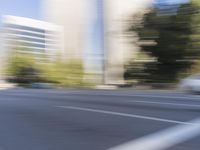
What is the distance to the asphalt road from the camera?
17.1 feet

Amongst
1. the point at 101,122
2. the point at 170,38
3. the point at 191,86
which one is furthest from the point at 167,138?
the point at 170,38

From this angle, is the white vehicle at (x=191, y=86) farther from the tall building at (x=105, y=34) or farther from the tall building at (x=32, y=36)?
the tall building at (x=32, y=36)

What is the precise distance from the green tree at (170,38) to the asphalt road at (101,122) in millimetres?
26824

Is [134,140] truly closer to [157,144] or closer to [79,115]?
[157,144]

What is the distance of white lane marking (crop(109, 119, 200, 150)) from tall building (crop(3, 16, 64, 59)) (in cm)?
5240

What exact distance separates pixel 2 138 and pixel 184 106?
3.04 meters

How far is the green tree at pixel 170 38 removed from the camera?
3597 centimetres

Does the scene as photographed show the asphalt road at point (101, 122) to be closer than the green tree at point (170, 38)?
Yes

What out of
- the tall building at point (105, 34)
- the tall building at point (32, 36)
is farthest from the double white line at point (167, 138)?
the tall building at point (32, 36)

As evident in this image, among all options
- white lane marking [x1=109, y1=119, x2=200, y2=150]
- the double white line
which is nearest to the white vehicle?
the double white line

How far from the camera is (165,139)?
5254 millimetres

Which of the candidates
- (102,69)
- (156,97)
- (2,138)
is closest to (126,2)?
(102,69)

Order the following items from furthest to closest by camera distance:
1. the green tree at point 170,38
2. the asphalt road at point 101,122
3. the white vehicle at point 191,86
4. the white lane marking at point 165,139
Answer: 1. the green tree at point 170,38
2. the white vehicle at point 191,86
3. the asphalt road at point 101,122
4. the white lane marking at point 165,139

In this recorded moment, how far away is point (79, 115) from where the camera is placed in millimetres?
7258
